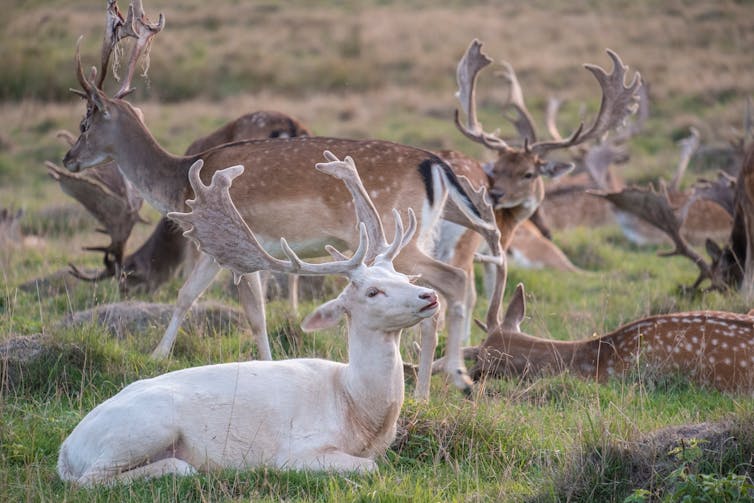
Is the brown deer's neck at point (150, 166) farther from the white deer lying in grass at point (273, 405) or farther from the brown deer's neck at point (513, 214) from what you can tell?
the brown deer's neck at point (513, 214)

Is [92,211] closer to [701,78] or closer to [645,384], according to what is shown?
[645,384]

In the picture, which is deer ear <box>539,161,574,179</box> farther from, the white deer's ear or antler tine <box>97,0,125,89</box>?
the white deer's ear

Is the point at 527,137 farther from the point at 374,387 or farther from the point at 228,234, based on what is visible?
the point at 374,387

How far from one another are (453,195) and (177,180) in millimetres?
1917

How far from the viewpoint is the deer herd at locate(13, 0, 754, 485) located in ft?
15.3

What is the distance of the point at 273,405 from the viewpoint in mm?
4773

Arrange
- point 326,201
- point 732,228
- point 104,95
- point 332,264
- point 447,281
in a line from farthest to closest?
point 732,228 < point 104,95 < point 326,201 < point 447,281 < point 332,264

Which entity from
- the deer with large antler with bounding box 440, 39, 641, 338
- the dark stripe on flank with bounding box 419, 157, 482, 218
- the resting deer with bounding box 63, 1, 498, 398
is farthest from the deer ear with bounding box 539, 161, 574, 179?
the dark stripe on flank with bounding box 419, 157, 482, 218

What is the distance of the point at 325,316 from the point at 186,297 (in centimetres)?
207

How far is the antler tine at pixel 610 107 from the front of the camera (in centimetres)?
860

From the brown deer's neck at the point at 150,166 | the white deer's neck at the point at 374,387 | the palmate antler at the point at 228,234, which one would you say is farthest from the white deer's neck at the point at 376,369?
the brown deer's neck at the point at 150,166

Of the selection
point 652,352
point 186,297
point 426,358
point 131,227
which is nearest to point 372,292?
point 426,358

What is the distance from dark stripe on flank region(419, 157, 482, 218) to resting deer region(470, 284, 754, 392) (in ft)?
2.73

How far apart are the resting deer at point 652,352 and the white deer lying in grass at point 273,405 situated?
145 cm
